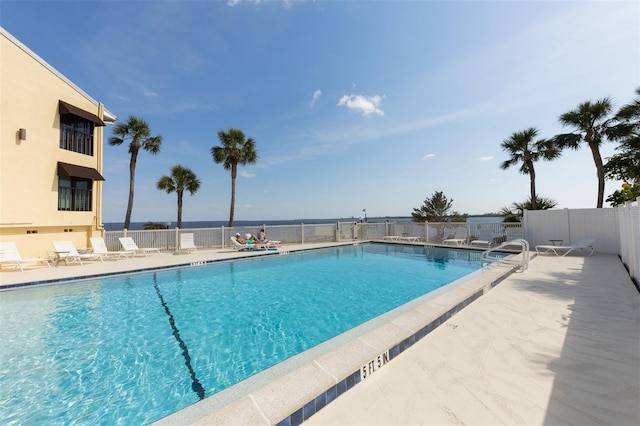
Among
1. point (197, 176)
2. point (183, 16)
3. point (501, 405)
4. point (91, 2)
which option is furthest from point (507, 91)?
point (197, 176)

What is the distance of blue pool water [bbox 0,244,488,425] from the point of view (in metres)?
2.80

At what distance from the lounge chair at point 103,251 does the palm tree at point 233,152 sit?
7190 millimetres

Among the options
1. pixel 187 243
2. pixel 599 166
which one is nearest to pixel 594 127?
pixel 599 166

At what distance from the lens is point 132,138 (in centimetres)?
1616

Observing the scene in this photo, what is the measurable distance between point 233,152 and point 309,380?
57.3 feet

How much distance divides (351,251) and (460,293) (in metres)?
9.16

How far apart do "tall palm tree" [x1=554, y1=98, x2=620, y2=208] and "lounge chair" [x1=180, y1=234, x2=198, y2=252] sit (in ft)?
69.7

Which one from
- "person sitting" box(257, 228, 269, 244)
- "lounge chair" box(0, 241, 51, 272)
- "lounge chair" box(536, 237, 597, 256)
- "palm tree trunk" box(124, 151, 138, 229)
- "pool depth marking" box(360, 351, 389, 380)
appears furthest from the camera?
"palm tree trunk" box(124, 151, 138, 229)

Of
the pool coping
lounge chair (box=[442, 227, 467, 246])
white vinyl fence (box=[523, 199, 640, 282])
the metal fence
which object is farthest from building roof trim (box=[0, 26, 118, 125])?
white vinyl fence (box=[523, 199, 640, 282])

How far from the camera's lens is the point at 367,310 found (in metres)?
5.25

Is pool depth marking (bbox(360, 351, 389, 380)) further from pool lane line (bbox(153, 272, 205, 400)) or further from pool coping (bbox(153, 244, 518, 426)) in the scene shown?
pool lane line (bbox(153, 272, 205, 400))

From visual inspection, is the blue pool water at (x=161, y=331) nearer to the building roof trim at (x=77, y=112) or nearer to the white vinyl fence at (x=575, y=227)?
the white vinyl fence at (x=575, y=227)

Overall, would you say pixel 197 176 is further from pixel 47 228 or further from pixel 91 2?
pixel 91 2

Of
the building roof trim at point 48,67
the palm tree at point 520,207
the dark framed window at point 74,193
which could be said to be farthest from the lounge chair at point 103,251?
the palm tree at point 520,207
